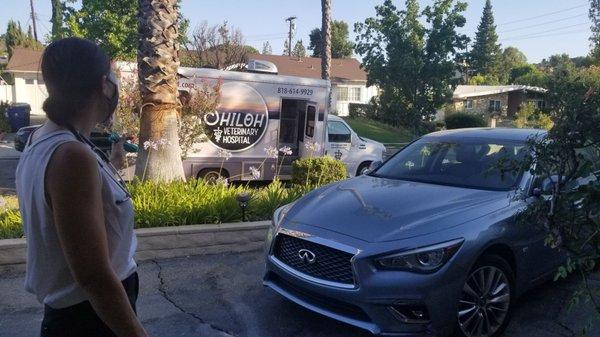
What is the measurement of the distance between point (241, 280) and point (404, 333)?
1997 mm

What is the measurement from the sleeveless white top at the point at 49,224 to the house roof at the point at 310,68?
36.1 metres

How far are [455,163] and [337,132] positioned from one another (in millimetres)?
7223

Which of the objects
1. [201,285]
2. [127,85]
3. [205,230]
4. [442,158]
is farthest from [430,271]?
[127,85]

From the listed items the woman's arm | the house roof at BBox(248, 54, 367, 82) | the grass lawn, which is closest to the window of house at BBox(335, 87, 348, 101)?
the house roof at BBox(248, 54, 367, 82)

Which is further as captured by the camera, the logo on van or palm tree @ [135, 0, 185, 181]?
the logo on van

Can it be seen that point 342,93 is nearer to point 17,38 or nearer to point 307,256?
point 17,38

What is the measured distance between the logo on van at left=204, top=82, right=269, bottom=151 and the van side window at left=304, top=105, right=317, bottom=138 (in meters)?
1.17

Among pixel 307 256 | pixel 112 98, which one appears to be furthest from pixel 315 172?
pixel 112 98

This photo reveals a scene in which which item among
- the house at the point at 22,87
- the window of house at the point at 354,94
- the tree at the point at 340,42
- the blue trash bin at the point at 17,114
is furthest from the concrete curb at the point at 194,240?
the tree at the point at 340,42

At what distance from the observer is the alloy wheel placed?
3565 millimetres

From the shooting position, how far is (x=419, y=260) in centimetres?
338

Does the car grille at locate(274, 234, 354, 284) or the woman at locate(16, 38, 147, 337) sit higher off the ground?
the woman at locate(16, 38, 147, 337)

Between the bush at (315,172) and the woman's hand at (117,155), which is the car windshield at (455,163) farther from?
the woman's hand at (117,155)

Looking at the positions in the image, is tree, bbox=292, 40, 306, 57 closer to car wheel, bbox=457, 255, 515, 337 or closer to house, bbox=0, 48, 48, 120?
→ house, bbox=0, 48, 48, 120
